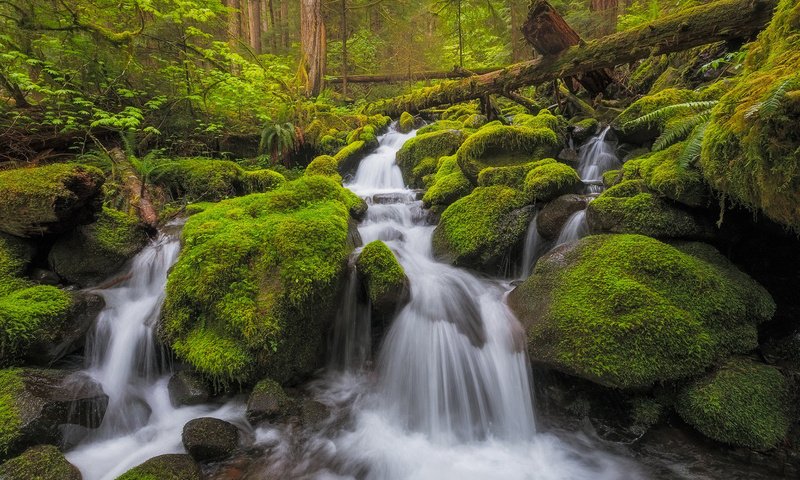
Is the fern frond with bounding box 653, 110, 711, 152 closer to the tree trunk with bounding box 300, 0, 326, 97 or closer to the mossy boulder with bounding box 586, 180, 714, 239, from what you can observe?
the mossy boulder with bounding box 586, 180, 714, 239

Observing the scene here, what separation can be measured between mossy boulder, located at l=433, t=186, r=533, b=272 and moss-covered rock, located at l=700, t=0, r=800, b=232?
228 centimetres

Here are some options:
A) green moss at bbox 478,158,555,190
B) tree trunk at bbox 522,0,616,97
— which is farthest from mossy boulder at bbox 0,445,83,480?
tree trunk at bbox 522,0,616,97

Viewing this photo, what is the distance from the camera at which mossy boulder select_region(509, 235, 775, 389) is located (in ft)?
10.7

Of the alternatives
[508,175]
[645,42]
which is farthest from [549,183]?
[645,42]

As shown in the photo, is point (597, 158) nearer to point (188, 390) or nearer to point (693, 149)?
point (693, 149)

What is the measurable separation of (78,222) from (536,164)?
6.41 meters

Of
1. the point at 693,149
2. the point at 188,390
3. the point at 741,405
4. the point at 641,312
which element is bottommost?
the point at 188,390

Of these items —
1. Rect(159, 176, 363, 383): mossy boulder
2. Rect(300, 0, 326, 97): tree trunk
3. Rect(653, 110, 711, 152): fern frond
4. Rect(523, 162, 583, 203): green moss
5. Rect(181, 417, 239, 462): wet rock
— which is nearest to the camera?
Rect(181, 417, 239, 462): wet rock

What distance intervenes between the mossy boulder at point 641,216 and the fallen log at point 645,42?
12.3 feet

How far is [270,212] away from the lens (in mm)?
5246

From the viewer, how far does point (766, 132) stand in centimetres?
262

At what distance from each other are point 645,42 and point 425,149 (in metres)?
4.58

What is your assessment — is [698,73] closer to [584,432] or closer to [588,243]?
[588,243]

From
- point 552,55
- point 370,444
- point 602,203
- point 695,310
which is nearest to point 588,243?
point 602,203
